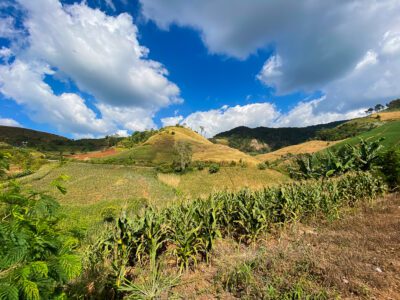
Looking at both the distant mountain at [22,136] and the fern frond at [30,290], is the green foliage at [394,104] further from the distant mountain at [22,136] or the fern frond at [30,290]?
the distant mountain at [22,136]

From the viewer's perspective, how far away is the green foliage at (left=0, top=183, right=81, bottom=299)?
2088 mm

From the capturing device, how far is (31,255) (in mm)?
2584

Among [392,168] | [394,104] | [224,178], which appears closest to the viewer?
[392,168]

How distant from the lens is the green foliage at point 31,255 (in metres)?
2.09

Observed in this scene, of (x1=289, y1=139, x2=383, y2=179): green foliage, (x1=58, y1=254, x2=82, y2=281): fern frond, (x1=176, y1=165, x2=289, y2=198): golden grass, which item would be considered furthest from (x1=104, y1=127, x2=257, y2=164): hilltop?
(x1=58, y1=254, x2=82, y2=281): fern frond

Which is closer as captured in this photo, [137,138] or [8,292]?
[8,292]

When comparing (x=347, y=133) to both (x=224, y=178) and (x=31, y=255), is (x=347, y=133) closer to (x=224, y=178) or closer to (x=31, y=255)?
(x=224, y=178)

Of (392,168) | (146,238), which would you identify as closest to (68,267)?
(146,238)

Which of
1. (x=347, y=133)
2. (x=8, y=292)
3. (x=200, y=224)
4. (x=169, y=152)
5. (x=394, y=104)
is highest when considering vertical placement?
(x=394, y=104)

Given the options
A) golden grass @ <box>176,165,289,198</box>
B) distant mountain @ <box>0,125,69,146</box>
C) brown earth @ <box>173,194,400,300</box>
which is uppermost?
distant mountain @ <box>0,125,69,146</box>

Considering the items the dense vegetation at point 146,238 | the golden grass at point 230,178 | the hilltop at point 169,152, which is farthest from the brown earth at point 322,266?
the hilltop at point 169,152

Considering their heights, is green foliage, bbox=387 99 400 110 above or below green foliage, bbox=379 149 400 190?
above

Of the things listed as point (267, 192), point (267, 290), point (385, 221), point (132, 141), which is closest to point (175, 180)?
point (267, 192)

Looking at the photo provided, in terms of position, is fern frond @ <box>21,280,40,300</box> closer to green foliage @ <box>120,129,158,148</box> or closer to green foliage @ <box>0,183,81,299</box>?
green foliage @ <box>0,183,81,299</box>
